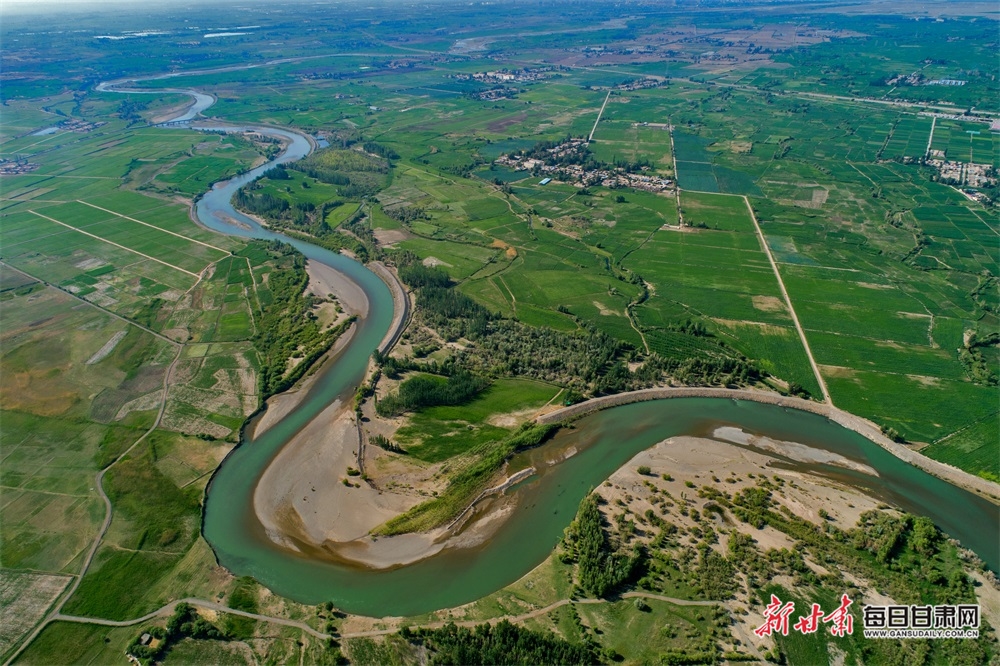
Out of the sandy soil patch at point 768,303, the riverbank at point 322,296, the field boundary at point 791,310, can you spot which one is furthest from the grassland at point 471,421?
the sandy soil patch at point 768,303

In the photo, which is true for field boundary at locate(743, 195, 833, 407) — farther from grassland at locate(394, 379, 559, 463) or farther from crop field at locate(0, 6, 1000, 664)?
grassland at locate(394, 379, 559, 463)

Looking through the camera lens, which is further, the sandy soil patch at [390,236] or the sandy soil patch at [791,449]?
the sandy soil patch at [390,236]

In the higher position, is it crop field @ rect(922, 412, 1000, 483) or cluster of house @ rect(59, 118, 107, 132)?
cluster of house @ rect(59, 118, 107, 132)

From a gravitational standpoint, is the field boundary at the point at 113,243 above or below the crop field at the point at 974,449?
above

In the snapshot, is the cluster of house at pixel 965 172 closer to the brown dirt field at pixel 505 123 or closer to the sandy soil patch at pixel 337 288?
the brown dirt field at pixel 505 123

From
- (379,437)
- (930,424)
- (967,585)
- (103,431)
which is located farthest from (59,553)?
(930,424)

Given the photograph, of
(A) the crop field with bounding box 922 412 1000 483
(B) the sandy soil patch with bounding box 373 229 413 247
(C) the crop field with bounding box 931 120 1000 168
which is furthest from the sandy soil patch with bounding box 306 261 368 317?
(C) the crop field with bounding box 931 120 1000 168

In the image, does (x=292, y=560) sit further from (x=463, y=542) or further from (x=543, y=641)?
(x=543, y=641)
